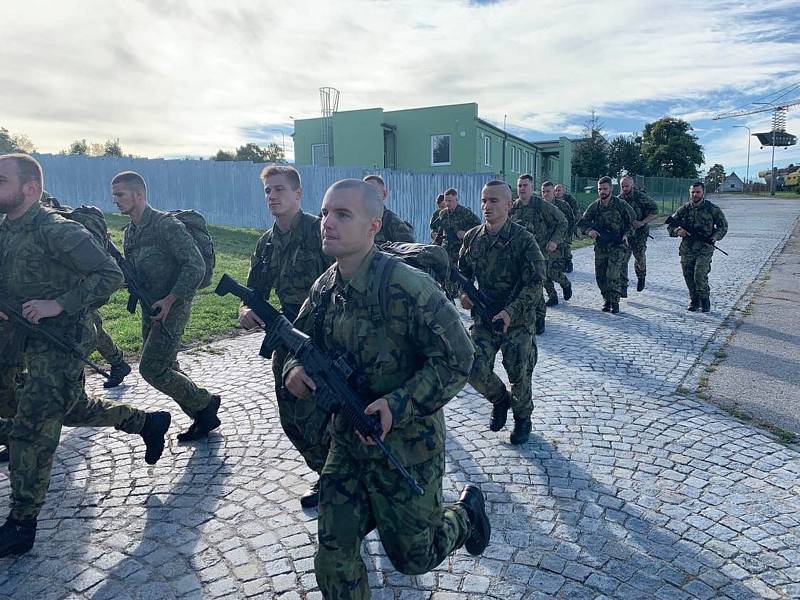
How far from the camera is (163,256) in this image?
16.8ft

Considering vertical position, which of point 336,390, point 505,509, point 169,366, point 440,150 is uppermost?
point 440,150

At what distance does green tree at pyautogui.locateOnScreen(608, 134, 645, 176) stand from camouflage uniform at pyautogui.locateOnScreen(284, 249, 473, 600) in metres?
54.8

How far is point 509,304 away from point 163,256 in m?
3.05

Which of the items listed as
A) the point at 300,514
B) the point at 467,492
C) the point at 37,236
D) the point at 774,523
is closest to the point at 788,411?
the point at 774,523

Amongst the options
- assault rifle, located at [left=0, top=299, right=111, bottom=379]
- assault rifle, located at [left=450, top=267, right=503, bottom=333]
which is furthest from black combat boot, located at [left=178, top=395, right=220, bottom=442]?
assault rifle, located at [left=450, top=267, right=503, bottom=333]

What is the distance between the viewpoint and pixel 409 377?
2639 millimetres

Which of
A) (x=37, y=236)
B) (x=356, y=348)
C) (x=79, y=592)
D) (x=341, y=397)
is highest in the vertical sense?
(x=37, y=236)

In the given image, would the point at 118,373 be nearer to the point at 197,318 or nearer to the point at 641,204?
the point at 197,318

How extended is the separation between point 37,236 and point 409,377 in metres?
2.70

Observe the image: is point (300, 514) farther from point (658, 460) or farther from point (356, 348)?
point (658, 460)

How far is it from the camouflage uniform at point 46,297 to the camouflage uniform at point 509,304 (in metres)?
2.90

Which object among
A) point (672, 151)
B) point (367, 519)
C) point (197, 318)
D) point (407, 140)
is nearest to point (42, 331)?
point (367, 519)

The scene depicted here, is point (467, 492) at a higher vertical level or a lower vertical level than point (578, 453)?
higher

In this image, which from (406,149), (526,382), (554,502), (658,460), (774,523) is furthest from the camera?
(406,149)
